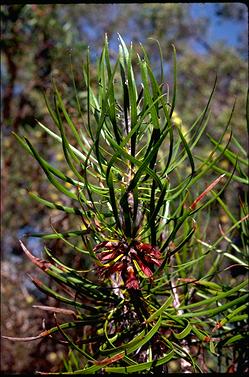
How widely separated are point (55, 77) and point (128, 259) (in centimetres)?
182

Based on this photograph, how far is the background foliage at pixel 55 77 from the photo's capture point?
106 inches

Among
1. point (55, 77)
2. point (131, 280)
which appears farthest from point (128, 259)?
point (55, 77)

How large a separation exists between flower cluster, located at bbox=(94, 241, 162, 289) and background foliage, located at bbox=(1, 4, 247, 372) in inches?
8.1

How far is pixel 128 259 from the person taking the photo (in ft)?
1.87

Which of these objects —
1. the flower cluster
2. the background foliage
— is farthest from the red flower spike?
the background foliage

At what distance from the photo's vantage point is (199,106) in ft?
22.6

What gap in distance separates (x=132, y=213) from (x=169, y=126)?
0.42ft

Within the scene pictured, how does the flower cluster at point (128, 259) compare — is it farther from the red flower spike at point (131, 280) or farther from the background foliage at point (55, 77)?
the background foliage at point (55, 77)

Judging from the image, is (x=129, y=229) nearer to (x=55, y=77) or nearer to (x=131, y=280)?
(x=131, y=280)

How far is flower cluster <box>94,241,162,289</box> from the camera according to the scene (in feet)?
1.84

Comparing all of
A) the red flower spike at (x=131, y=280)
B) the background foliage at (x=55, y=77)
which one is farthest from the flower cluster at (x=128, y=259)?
the background foliage at (x=55, y=77)

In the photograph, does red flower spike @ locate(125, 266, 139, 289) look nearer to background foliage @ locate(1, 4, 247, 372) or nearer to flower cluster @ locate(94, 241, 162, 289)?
flower cluster @ locate(94, 241, 162, 289)

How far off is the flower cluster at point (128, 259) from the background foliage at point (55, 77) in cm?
21

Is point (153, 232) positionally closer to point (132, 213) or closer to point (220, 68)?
point (132, 213)
